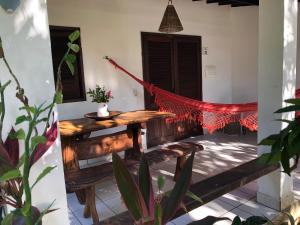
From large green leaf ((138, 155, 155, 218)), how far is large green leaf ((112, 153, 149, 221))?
0.02 meters

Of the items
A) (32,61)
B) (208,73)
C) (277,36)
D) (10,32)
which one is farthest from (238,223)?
(208,73)

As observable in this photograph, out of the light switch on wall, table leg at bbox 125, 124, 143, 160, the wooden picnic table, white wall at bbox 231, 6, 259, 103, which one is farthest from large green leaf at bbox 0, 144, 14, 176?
white wall at bbox 231, 6, 259, 103

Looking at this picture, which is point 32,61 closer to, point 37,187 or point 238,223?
point 37,187

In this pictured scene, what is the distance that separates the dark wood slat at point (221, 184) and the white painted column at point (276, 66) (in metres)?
0.24

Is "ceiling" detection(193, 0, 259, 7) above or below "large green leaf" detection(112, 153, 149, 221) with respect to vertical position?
above

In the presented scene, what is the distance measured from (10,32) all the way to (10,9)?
2.9 inches

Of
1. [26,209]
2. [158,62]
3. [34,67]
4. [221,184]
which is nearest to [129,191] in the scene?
[26,209]

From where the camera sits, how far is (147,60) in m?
3.75

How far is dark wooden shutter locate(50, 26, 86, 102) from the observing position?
9.78 feet

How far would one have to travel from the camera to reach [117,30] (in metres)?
3.44

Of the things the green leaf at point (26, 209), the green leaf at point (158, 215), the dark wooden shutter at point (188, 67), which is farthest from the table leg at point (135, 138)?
the green leaf at point (26, 209)

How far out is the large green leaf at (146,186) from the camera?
0.76m

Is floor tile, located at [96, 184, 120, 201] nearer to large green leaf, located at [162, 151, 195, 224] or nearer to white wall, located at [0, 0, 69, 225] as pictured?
white wall, located at [0, 0, 69, 225]

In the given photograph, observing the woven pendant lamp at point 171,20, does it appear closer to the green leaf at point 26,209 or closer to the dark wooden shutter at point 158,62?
the dark wooden shutter at point 158,62
